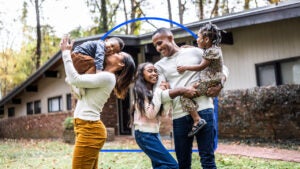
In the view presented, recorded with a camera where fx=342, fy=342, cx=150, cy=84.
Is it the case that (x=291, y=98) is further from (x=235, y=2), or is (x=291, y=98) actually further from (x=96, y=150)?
(x=235, y=2)

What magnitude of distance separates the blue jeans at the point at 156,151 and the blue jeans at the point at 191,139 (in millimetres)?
236

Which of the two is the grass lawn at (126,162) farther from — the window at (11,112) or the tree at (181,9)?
the tree at (181,9)

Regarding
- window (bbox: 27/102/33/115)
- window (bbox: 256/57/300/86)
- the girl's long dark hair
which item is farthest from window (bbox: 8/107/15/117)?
the girl's long dark hair

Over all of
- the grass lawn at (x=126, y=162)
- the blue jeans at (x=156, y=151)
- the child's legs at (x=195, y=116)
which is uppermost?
the child's legs at (x=195, y=116)

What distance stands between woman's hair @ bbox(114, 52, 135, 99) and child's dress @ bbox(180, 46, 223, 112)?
1.67ft

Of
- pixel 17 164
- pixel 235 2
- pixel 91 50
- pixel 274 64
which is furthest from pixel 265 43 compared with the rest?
pixel 235 2

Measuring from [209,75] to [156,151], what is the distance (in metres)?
0.86

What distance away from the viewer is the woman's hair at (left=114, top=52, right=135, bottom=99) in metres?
2.81

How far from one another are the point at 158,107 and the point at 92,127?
0.66 m

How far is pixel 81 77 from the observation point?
7.89 feet

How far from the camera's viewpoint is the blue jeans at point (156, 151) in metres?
2.81

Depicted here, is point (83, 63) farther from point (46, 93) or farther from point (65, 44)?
point (46, 93)

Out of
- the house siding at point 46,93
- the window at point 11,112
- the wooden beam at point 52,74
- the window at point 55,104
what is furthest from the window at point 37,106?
the window at point 11,112

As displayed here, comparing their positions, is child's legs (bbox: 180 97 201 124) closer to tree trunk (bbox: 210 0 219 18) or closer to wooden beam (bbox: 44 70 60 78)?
wooden beam (bbox: 44 70 60 78)
